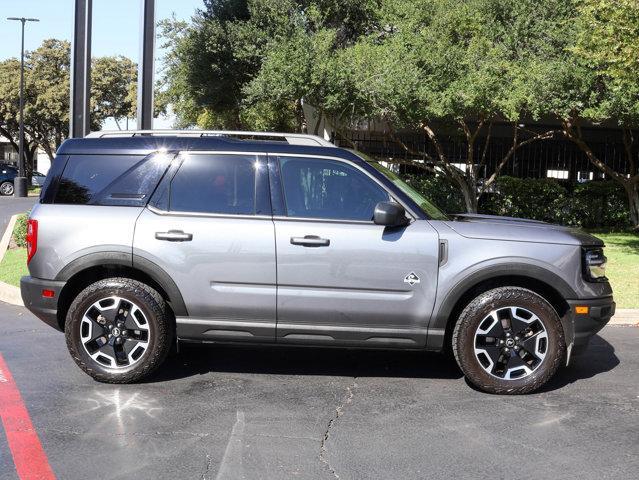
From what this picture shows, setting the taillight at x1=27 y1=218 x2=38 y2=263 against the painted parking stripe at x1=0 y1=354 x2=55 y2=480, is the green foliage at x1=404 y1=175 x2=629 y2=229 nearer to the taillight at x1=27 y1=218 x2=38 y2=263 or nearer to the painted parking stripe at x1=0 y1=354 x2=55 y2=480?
→ the taillight at x1=27 y1=218 x2=38 y2=263

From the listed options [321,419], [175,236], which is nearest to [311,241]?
[175,236]

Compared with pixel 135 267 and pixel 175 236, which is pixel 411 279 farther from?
pixel 135 267

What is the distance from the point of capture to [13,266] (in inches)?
427

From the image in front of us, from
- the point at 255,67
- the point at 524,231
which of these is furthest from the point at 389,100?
the point at 524,231

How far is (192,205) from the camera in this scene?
18.2 feet

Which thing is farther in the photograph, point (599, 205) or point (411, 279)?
point (599, 205)

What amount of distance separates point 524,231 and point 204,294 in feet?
8.10

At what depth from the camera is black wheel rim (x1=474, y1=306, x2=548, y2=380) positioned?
17.6 feet

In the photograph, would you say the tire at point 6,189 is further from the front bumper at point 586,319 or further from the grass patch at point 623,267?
the front bumper at point 586,319

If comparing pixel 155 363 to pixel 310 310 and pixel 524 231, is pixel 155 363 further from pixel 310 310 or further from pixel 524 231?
pixel 524 231

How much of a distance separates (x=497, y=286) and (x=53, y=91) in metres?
44.9

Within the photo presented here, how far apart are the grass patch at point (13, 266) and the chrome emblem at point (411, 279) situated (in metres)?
6.25

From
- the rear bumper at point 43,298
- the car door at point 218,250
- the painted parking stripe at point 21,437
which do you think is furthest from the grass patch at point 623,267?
the painted parking stripe at point 21,437

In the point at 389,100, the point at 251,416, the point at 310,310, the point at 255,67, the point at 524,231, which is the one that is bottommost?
the point at 251,416
